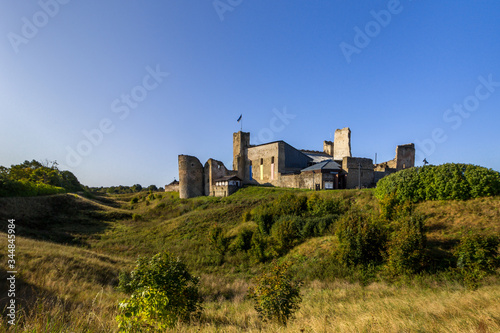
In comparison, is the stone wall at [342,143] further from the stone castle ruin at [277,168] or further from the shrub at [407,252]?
the shrub at [407,252]

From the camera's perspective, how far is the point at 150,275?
5.64 m

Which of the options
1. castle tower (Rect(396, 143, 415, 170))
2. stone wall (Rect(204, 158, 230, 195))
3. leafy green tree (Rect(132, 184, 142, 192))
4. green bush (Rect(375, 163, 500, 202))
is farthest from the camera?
leafy green tree (Rect(132, 184, 142, 192))

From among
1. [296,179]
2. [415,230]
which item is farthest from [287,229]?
[296,179]

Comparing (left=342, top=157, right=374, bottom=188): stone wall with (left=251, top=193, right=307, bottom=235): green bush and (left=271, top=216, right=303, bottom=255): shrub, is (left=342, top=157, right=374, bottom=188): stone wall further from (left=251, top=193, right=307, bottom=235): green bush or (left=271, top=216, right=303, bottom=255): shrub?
(left=271, top=216, right=303, bottom=255): shrub

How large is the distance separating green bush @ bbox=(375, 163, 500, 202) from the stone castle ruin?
40.1ft

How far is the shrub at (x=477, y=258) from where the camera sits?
899cm

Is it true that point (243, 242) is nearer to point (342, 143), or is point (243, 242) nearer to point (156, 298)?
point (156, 298)

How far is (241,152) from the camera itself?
44.1 m

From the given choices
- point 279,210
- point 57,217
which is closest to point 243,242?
point 279,210

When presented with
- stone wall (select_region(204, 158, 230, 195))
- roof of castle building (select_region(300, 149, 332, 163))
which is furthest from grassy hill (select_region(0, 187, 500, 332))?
roof of castle building (select_region(300, 149, 332, 163))

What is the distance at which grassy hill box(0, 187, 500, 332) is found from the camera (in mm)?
4711

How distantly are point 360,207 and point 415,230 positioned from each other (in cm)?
892

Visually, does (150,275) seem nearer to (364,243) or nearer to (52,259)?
(52,259)

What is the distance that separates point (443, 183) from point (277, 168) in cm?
2409
